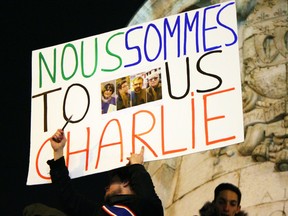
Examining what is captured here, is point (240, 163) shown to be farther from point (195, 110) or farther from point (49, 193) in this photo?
point (49, 193)

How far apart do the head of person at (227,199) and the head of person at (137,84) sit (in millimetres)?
376

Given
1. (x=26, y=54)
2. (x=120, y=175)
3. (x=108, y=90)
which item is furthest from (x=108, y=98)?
(x=26, y=54)

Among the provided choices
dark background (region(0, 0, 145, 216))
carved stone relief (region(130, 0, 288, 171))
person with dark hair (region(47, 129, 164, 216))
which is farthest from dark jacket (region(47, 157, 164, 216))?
carved stone relief (region(130, 0, 288, 171))

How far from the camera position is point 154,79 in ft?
8.20

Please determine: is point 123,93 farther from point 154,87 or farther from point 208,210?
point 208,210

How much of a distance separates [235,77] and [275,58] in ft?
0.48

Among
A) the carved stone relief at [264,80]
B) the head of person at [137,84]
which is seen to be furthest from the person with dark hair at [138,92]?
the carved stone relief at [264,80]

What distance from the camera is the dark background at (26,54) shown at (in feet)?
8.89

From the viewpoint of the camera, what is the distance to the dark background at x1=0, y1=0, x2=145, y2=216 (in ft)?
8.89

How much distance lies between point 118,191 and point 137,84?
37cm

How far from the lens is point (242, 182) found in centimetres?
240

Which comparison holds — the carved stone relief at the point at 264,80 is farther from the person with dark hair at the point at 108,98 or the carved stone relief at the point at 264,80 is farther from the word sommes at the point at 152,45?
the person with dark hair at the point at 108,98

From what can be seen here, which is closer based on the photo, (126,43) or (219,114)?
(219,114)

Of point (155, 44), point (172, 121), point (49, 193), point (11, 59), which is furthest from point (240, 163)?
point (11, 59)
